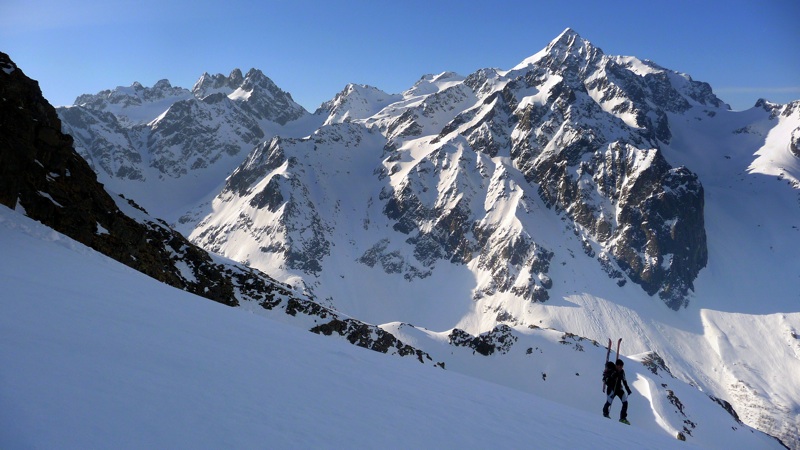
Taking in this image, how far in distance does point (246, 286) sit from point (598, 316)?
146 m

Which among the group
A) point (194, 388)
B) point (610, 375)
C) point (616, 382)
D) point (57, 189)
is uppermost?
point (57, 189)

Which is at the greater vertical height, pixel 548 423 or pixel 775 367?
pixel 775 367

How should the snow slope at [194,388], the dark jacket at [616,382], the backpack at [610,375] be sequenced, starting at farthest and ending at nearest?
the backpack at [610,375]
the dark jacket at [616,382]
the snow slope at [194,388]

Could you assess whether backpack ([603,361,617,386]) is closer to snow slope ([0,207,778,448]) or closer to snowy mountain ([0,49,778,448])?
snowy mountain ([0,49,778,448])

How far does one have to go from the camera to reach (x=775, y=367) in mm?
154875

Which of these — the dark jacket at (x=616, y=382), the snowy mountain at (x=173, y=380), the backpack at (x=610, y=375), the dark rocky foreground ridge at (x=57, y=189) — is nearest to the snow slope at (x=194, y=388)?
the snowy mountain at (x=173, y=380)

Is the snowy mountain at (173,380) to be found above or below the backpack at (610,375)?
below

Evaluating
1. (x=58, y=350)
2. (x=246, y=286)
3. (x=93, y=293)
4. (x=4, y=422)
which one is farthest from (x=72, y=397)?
(x=246, y=286)

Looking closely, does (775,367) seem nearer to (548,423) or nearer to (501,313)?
(501,313)

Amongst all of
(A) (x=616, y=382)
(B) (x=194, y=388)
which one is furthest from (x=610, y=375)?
(B) (x=194, y=388)

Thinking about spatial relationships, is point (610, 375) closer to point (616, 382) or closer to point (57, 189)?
point (616, 382)

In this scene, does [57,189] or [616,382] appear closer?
[616,382]

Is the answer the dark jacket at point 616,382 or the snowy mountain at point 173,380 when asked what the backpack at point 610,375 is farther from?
the snowy mountain at point 173,380

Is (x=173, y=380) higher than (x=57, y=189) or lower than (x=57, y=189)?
lower
